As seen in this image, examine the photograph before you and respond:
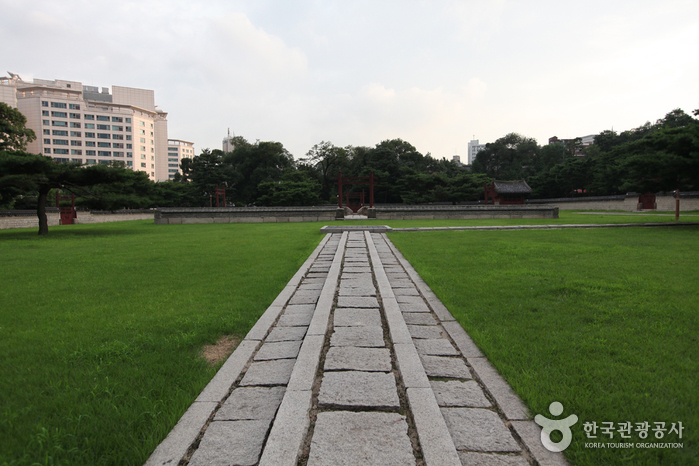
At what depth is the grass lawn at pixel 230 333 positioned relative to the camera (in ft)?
6.30

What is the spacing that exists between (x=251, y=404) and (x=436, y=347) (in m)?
1.53

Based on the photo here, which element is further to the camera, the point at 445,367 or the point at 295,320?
the point at 295,320

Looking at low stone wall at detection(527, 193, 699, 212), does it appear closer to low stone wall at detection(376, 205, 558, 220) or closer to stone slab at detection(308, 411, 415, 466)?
low stone wall at detection(376, 205, 558, 220)

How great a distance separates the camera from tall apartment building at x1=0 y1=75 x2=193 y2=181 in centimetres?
5953

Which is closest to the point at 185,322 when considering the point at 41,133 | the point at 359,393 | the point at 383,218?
the point at 359,393

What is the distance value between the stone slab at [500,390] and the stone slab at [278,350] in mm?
1345

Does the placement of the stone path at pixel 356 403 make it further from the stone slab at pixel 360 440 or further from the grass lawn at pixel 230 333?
the grass lawn at pixel 230 333

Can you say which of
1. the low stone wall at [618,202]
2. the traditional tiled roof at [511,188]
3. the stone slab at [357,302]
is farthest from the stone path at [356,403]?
the traditional tiled roof at [511,188]

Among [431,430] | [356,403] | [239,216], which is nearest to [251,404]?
[356,403]

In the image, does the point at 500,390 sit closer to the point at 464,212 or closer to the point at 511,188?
the point at 464,212

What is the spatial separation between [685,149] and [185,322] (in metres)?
16.7

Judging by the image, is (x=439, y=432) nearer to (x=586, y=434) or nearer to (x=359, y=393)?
(x=359, y=393)

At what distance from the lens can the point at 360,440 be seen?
1780 mm

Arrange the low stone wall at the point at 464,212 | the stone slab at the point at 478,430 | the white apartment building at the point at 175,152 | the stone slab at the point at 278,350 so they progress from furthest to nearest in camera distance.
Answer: the white apartment building at the point at 175,152 → the low stone wall at the point at 464,212 → the stone slab at the point at 278,350 → the stone slab at the point at 478,430
